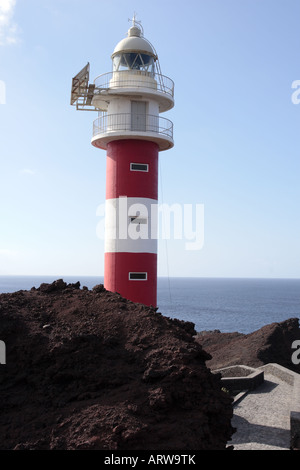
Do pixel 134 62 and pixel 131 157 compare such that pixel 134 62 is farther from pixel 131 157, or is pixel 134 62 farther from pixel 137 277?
pixel 137 277

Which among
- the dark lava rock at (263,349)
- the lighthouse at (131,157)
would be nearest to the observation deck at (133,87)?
the lighthouse at (131,157)

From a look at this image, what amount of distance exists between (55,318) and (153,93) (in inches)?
483

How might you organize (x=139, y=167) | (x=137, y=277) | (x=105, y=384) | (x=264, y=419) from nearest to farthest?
1. (x=105, y=384)
2. (x=264, y=419)
3. (x=137, y=277)
4. (x=139, y=167)

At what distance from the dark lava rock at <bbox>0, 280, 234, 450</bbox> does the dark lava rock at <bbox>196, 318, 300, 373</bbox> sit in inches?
440

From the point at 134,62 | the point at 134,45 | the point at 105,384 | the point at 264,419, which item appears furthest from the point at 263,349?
the point at 105,384

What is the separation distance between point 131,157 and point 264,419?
10805mm

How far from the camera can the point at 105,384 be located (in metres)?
7.00

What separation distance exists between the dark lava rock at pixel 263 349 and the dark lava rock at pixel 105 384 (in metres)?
11.2

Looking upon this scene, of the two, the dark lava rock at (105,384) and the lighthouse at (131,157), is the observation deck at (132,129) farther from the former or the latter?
the dark lava rock at (105,384)

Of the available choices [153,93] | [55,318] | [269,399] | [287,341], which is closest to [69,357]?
[55,318]

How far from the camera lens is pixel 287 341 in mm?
20859

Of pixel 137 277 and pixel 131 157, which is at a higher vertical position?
pixel 131 157

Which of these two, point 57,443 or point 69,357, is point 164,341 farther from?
point 57,443

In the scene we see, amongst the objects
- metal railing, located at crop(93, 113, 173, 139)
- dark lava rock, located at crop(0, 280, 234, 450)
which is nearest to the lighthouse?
metal railing, located at crop(93, 113, 173, 139)
